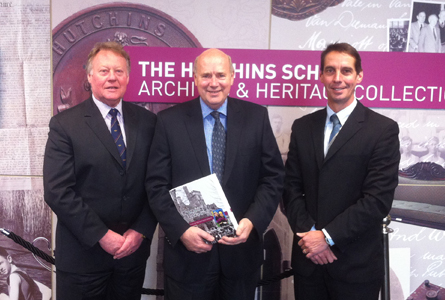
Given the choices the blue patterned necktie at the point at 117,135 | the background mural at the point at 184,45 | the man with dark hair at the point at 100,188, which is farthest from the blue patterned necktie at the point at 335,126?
the blue patterned necktie at the point at 117,135

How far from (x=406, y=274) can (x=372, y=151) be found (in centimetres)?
164

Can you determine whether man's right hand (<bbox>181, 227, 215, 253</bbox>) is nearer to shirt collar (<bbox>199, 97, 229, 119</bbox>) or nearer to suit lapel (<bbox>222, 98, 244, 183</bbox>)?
suit lapel (<bbox>222, 98, 244, 183</bbox>)

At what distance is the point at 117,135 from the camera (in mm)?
2305

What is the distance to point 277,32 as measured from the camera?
10.1 feet

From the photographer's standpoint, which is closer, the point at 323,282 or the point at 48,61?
the point at 323,282

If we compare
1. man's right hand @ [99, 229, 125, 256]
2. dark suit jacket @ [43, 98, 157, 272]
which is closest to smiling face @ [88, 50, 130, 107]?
dark suit jacket @ [43, 98, 157, 272]

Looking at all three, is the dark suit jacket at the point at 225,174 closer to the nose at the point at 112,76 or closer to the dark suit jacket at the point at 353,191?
the dark suit jacket at the point at 353,191

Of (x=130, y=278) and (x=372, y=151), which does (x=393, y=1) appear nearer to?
(x=372, y=151)

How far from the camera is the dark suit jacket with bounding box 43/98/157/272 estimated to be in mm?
2160

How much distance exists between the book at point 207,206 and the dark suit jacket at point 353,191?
1.46 feet

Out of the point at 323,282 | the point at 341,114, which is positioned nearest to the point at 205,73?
the point at 341,114

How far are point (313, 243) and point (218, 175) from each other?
0.62 meters

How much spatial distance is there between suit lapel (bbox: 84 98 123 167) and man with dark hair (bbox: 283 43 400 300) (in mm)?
1043

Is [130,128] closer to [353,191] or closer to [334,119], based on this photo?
[334,119]
